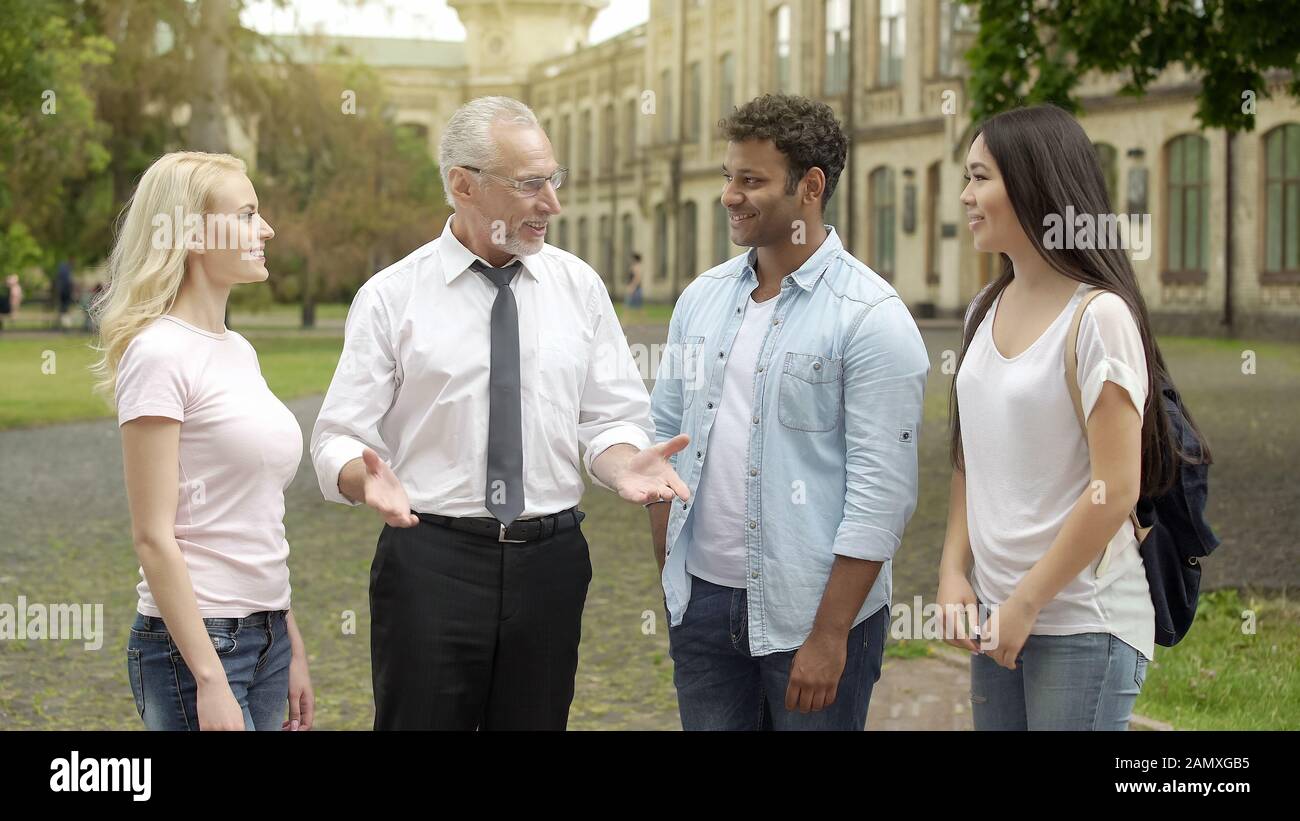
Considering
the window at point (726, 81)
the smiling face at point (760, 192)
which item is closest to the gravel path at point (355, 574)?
the smiling face at point (760, 192)

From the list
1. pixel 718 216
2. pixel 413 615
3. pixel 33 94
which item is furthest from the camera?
pixel 718 216

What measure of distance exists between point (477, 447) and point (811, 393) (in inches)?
31.2

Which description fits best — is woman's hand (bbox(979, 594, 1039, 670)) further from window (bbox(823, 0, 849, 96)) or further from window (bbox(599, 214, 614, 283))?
window (bbox(599, 214, 614, 283))

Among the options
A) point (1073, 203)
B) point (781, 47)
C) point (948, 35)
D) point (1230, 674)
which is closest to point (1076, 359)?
point (1073, 203)

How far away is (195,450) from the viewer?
3.22 meters

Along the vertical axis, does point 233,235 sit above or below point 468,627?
above

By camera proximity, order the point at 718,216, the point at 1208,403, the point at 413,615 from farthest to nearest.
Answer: the point at 718,216 < the point at 1208,403 < the point at 413,615

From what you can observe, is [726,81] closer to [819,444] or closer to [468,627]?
[819,444]

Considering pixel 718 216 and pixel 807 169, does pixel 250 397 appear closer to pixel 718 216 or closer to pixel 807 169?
pixel 807 169

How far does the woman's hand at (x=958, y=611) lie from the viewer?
10.8ft

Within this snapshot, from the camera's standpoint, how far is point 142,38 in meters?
32.8

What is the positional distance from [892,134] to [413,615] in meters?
38.9

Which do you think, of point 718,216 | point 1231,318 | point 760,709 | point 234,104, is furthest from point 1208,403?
point 718,216

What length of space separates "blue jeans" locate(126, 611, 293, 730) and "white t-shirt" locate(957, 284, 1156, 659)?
1587 millimetres
